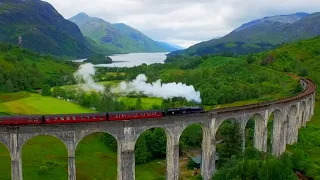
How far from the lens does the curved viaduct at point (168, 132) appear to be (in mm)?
39000

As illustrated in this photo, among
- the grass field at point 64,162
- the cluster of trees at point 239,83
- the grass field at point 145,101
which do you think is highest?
the cluster of trees at point 239,83

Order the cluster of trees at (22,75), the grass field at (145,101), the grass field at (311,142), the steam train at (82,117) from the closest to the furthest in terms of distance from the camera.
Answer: the steam train at (82,117), the grass field at (311,142), the grass field at (145,101), the cluster of trees at (22,75)

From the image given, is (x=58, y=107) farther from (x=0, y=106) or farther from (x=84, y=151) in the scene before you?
(x=84, y=151)

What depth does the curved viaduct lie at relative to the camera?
39.0 meters

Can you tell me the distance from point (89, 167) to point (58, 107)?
39401 mm

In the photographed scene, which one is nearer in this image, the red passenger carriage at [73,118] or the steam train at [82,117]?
the steam train at [82,117]

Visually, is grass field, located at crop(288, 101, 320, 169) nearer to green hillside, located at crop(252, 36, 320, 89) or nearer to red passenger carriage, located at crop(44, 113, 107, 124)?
red passenger carriage, located at crop(44, 113, 107, 124)

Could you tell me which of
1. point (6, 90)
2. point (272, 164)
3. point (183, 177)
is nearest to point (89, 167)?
point (183, 177)

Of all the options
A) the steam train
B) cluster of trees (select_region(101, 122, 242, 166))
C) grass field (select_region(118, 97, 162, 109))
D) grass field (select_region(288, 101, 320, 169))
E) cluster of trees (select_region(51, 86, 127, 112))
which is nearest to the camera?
the steam train

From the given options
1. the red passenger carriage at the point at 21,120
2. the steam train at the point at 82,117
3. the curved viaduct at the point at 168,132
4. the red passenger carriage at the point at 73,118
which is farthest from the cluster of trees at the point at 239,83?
the red passenger carriage at the point at 21,120

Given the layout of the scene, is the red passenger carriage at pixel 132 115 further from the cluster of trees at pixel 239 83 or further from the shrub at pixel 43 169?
the cluster of trees at pixel 239 83

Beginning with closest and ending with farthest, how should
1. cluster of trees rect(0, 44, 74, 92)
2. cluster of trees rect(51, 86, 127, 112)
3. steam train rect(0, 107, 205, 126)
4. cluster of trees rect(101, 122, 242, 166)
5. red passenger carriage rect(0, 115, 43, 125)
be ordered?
red passenger carriage rect(0, 115, 43, 125) < steam train rect(0, 107, 205, 126) < cluster of trees rect(101, 122, 242, 166) < cluster of trees rect(51, 86, 127, 112) < cluster of trees rect(0, 44, 74, 92)

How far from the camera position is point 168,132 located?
46750mm

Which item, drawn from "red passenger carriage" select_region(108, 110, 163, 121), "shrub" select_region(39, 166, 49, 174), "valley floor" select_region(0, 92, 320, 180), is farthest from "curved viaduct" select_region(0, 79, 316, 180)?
"shrub" select_region(39, 166, 49, 174)
